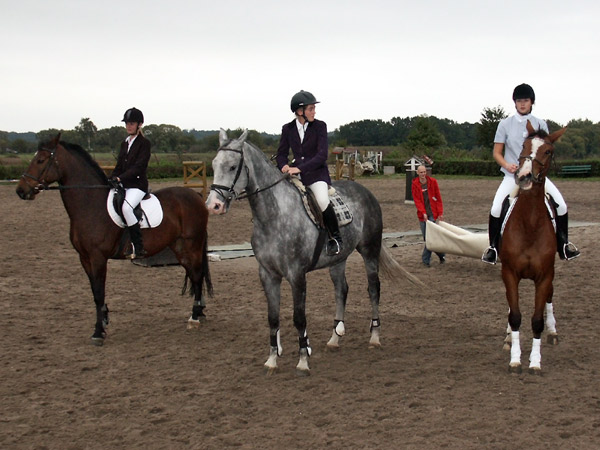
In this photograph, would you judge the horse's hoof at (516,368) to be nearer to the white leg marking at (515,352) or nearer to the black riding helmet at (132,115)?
the white leg marking at (515,352)

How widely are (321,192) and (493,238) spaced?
6.25ft

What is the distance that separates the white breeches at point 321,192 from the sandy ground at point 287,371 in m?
1.69

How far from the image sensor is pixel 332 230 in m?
6.36


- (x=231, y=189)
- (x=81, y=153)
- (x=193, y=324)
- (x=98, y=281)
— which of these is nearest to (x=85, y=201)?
(x=81, y=153)

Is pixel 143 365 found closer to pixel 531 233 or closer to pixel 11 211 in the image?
pixel 531 233

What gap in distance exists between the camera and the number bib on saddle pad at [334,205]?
20.2ft

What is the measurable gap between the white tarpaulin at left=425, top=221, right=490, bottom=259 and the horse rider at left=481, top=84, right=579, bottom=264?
14.0 ft

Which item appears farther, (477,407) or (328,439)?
(477,407)

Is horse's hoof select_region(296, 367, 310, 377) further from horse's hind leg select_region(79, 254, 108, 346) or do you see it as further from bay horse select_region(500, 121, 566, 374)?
horse's hind leg select_region(79, 254, 108, 346)

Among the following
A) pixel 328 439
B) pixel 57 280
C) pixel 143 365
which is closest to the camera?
pixel 328 439

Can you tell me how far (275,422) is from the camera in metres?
4.87

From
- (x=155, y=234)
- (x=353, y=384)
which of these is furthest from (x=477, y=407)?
(x=155, y=234)

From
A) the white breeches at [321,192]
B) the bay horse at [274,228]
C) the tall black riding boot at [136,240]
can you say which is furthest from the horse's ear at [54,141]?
the white breeches at [321,192]

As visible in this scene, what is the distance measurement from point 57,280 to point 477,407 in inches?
309
